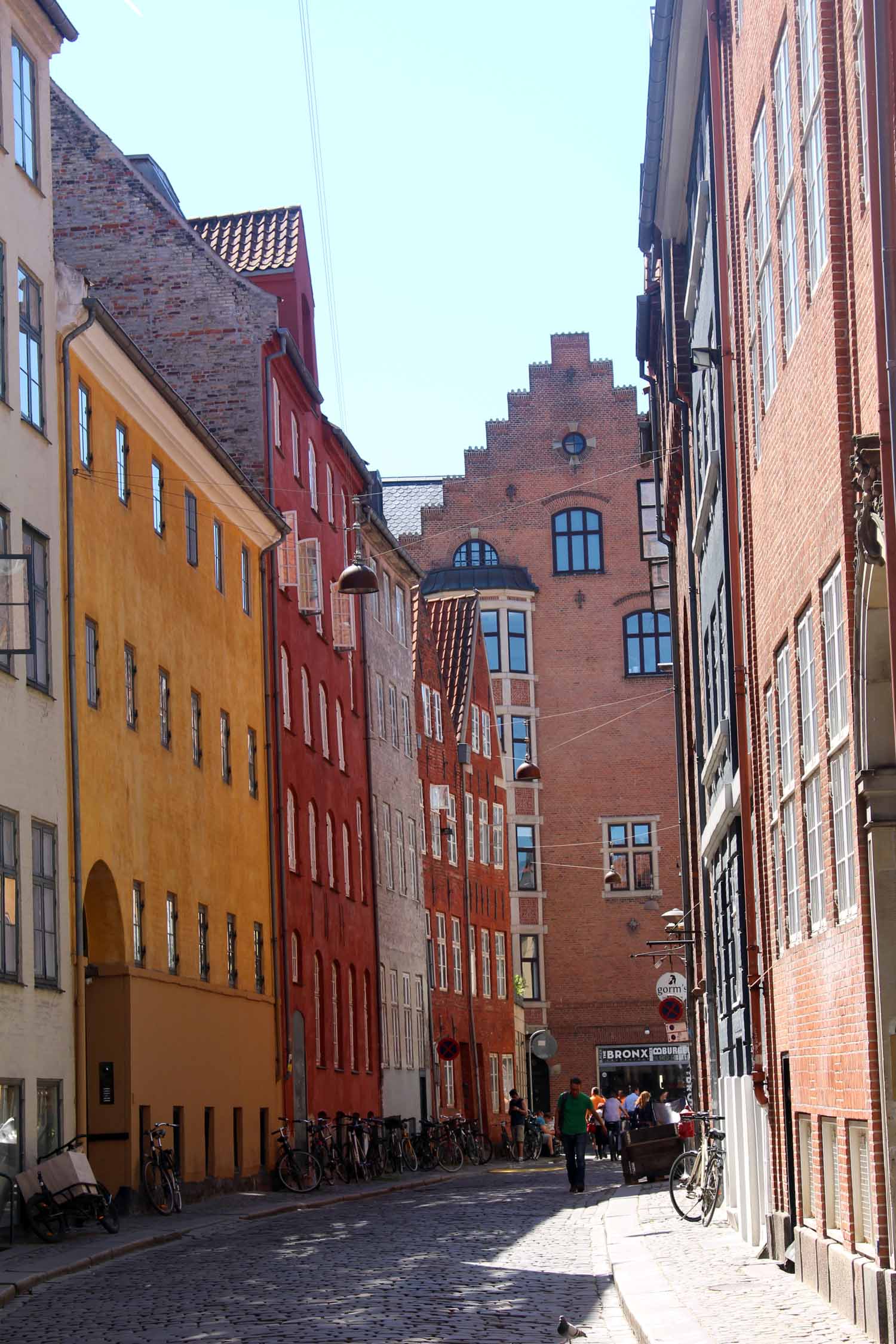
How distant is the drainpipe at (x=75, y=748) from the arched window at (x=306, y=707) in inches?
637

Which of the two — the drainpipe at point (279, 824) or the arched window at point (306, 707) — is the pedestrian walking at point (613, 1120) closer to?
the drainpipe at point (279, 824)

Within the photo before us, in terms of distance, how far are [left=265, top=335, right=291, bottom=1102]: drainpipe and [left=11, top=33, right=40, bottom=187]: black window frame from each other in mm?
13798

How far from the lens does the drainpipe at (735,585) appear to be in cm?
1786

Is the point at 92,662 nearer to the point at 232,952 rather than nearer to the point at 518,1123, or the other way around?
the point at 232,952

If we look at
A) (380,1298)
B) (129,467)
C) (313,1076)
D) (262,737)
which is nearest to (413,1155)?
(313,1076)

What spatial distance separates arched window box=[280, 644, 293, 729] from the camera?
39.4 metres

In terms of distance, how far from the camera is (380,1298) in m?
14.9

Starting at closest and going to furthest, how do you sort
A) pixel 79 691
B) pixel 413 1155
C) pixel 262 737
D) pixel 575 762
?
pixel 79 691 → pixel 262 737 → pixel 413 1155 → pixel 575 762

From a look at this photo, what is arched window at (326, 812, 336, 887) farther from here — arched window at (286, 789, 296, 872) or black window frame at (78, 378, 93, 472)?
black window frame at (78, 378, 93, 472)

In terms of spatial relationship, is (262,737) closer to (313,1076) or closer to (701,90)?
(313,1076)

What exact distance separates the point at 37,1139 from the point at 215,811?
421 inches

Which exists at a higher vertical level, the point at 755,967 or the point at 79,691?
the point at 79,691

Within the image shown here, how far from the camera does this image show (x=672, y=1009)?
110 ft

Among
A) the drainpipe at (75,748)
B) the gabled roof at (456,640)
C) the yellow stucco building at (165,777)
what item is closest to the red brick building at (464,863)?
the gabled roof at (456,640)
